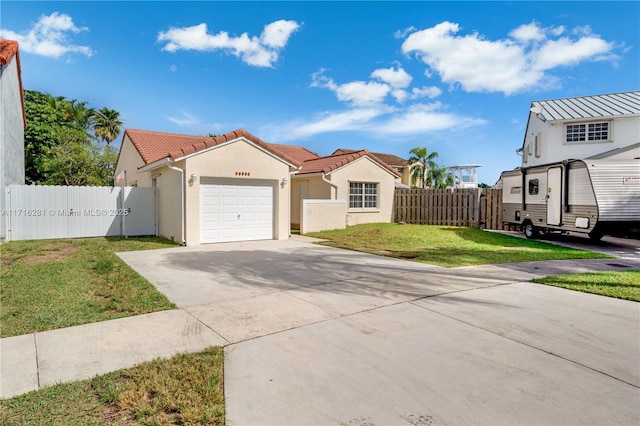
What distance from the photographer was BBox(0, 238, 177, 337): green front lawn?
192 inches

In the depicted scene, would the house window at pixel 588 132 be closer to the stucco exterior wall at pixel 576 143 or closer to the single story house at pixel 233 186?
the stucco exterior wall at pixel 576 143

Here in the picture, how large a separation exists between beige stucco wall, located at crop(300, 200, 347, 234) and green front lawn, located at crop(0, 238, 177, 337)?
835 cm

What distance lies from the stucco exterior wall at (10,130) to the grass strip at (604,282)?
54.1ft

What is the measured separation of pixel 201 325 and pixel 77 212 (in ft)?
41.5

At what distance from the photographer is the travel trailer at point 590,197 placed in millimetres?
11617

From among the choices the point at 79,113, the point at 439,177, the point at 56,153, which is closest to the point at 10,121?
the point at 56,153

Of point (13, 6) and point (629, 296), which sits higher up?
point (13, 6)

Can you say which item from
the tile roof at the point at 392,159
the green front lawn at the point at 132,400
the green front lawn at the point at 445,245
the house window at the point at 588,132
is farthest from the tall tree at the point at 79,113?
the house window at the point at 588,132

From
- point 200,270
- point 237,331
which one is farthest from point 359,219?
point 237,331

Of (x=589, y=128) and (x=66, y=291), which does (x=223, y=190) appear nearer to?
(x=66, y=291)

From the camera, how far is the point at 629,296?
5887 millimetres

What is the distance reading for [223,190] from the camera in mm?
13133

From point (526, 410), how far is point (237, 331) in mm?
3121

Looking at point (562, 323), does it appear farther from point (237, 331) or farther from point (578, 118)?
point (578, 118)
